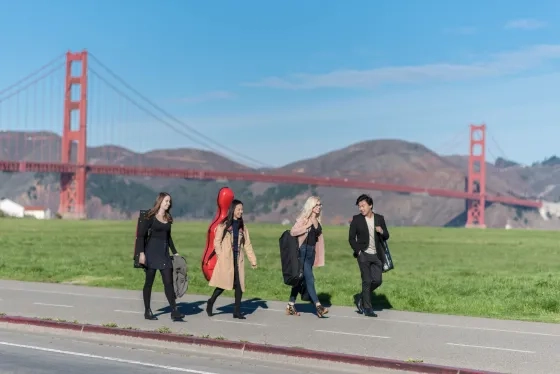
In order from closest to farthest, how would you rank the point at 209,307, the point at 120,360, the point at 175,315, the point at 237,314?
1. the point at 120,360
2. the point at 175,315
3. the point at 237,314
4. the point at 209,307

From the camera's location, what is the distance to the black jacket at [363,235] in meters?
14.4

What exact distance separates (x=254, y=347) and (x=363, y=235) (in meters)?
3.58

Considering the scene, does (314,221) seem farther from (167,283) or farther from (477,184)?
(477,184)

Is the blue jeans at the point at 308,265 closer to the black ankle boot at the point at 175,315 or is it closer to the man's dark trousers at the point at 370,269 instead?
the man's dark trousers at the point at 370,269

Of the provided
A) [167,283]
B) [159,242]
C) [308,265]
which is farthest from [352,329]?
[159,242]

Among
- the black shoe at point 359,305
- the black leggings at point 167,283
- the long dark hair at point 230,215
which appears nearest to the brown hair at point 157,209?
the black leggings at point 167,283

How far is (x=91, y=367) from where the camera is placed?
10195 millimetres

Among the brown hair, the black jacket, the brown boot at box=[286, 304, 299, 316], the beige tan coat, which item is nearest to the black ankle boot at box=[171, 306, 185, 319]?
the beige tan coat

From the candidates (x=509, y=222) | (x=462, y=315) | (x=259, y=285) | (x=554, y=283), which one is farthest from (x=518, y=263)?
(x=509, y=222)

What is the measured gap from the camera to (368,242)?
14.4 meters

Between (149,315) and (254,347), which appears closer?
(254,347)

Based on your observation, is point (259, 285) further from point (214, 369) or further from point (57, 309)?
point (214, 369)

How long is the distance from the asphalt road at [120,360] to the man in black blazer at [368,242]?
3.52m

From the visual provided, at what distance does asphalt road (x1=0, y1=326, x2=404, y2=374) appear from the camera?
1009 cm
